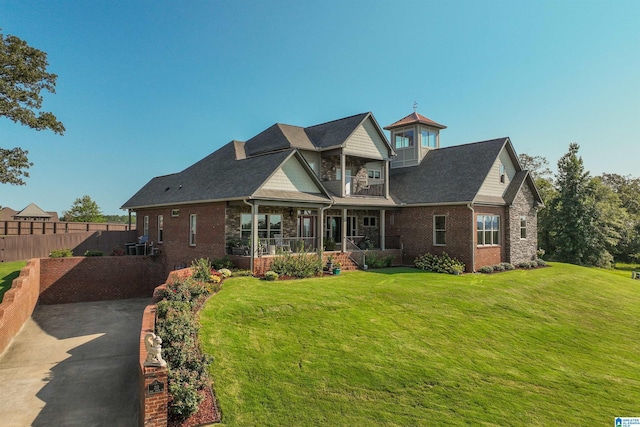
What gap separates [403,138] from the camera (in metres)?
27.6

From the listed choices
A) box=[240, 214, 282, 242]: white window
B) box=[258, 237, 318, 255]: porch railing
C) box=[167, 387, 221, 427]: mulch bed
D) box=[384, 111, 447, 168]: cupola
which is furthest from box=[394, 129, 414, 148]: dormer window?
box=[167, 387, 221, 427]: mulch bed

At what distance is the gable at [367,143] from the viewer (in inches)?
885

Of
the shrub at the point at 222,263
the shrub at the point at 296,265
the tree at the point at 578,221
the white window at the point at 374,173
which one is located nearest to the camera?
the shrub at the point at 296,265

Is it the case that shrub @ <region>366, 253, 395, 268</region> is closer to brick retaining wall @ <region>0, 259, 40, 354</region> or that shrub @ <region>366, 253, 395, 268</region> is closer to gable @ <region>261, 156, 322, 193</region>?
gable @ <region>261, 156, 322, 193</region>

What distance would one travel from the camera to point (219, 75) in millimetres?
21781

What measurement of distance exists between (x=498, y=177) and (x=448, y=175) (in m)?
2.92

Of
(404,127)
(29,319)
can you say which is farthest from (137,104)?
(404,127)

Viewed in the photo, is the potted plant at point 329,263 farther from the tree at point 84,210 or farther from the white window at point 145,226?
the tree at point 84,210

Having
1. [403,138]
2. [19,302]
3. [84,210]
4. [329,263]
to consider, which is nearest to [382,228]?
[329,263]

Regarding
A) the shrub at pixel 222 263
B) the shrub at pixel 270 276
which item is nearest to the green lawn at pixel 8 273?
the shrub at pixel 222 263

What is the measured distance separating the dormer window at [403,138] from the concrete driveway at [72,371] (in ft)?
65.3

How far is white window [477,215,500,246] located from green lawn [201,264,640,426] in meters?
5.59

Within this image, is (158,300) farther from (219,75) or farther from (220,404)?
(219,75)

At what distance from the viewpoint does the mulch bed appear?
Answer: 7484 mm
